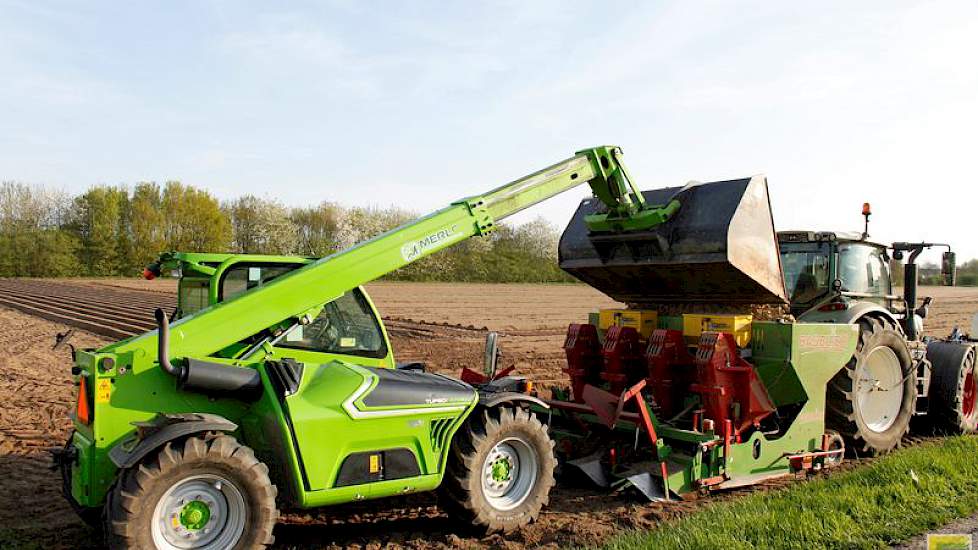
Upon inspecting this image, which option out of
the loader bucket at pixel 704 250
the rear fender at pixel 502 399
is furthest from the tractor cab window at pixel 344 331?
the loader bucket at pixel 704 250

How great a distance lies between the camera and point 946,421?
8.82m

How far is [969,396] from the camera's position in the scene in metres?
9.24

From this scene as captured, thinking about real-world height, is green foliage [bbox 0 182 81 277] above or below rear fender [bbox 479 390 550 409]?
above

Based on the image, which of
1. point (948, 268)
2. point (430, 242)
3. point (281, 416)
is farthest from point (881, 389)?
point (281, 416)

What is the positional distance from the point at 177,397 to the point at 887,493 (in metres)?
5.51

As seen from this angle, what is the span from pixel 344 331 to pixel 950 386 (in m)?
7.34

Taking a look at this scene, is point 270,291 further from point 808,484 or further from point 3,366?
point 3,366

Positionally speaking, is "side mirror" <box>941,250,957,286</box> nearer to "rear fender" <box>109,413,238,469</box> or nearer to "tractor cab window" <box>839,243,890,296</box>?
"tractor cab window" <box>839,243,890,296</box>

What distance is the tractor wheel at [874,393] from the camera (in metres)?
7.37

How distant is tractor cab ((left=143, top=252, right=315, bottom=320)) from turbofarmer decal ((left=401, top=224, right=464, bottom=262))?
846 millimetres

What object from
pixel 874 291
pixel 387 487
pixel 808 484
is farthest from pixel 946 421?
pixel 387 487

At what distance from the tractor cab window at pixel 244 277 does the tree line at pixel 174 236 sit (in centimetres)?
4896

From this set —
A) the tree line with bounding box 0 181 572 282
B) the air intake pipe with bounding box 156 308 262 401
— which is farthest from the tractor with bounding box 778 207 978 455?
the tree line with bounding box 0 181 572 282

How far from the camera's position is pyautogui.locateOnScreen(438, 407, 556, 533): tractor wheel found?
5355 millimetres
